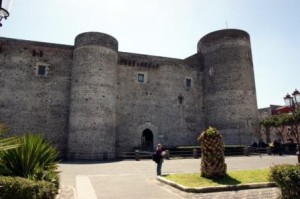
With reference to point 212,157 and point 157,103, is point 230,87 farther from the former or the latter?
point 212,157

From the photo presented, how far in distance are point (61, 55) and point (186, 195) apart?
821 inches

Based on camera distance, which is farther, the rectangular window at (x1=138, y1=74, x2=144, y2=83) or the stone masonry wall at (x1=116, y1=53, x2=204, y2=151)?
the rectangular window at (x1=138, y1=74, x2=144, y2=83)

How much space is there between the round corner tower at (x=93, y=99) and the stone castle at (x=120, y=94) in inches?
3.3

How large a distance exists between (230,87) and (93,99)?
1481 centimetres

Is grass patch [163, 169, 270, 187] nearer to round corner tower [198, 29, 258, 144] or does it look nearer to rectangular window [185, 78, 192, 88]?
round corner tower [198, 29, 258, 144]

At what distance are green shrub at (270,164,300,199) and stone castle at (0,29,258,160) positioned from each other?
58.4 feet

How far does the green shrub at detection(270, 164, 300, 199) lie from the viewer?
6293mm

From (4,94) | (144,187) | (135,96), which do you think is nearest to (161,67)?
(135,96)

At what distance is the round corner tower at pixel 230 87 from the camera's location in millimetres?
28984

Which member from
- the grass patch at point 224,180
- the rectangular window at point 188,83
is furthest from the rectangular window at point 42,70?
the grass patch at point 224,180

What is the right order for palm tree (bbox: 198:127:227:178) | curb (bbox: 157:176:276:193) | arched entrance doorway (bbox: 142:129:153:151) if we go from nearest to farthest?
curb (bbox: 157:176:276:193), palm tree (bbox: 198:127:227:178), arched entrance doorway (bbox: 142:129:153:151)

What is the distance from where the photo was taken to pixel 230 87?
29719 millimetres

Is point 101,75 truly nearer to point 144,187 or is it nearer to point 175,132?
point 175,132

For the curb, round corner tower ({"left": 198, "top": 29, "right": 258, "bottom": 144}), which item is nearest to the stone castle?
round corner tower ({"left": 198, "top": 29, "right": 258, "bottom": 144})
